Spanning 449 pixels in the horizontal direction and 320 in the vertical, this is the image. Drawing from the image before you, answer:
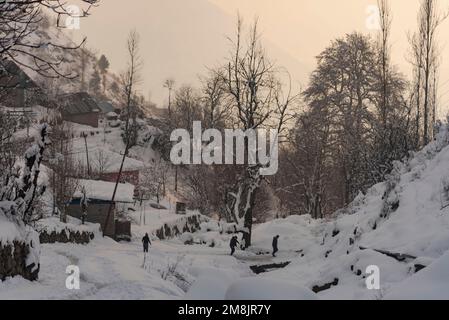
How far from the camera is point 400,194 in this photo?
1467 centimetres

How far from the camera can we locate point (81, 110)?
8019 centimetres

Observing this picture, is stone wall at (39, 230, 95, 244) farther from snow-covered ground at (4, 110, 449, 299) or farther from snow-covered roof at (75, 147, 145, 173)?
snow-covered roof at (75, 147, 145, 173)

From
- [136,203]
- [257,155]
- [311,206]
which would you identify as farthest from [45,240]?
[136,203]

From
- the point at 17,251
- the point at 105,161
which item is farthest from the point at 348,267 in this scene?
the point at 105,161

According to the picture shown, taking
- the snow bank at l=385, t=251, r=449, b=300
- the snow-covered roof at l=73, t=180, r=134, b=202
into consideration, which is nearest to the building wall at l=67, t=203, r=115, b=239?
the snow-covered roof at l=73, t=180, r=134, b=202

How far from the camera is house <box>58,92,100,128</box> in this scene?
7956 cm

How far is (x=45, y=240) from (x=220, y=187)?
13336mm

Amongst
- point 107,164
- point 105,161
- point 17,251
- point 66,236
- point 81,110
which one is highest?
point 81,110

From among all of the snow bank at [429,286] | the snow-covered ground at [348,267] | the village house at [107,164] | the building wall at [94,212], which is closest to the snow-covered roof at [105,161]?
the village house at [107,164]

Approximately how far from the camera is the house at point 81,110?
3132 inches

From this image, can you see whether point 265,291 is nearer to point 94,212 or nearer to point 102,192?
point 94,212

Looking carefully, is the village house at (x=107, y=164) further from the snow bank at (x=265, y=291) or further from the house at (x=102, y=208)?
the snow bank at (x=265, y=291)

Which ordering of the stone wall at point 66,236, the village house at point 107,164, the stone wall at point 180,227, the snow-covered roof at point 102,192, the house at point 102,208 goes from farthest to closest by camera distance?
the village house at point 107,164 → the stone wall at point 180,227 → the snow-covered roof at point 102,192 → the house at point 102,208 → the stone wall at point 66,236
